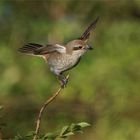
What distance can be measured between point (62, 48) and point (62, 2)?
33.7 ft

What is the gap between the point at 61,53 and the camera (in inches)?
159

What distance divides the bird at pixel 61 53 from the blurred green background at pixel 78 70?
649 cm

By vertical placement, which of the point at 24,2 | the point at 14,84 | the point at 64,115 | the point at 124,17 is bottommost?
the point at 64,115

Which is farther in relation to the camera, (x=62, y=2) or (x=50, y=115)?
(x=62, y=2)

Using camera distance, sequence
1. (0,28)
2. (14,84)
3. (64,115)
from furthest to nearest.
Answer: (0,28) → (14,84) → (64,115)

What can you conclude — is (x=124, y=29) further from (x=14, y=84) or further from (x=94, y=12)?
(x=14, y=84)

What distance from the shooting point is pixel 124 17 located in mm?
13383

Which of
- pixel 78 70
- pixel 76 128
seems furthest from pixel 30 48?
pixel 78 70

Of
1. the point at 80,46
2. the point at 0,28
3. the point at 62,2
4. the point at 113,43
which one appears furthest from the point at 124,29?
the point at 80,46

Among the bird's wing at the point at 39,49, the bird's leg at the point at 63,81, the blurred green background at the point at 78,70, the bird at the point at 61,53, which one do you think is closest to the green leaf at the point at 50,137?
the bird's leg at the point at 63,81

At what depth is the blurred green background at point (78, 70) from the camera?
11454 millimetres

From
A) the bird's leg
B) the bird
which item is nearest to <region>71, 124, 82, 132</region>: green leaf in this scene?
the bird's leg

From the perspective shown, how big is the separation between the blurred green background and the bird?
6.49m

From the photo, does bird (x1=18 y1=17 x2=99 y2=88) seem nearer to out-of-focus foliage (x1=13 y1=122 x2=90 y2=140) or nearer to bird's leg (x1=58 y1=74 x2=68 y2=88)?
bird's leg (x1=58 y1=74 x2=68 y2=88)
